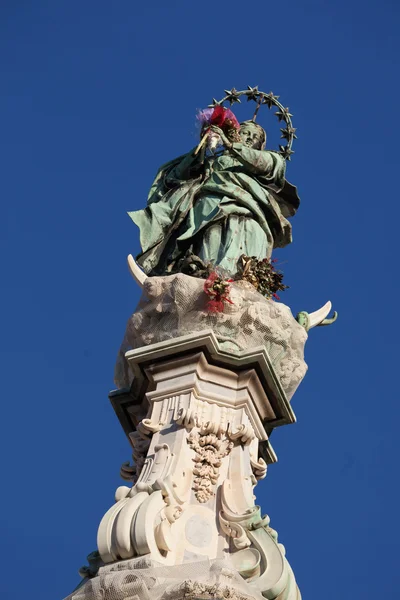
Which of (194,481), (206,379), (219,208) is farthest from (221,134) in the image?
(194,481)

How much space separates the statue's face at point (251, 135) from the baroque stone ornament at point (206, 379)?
0.07ft

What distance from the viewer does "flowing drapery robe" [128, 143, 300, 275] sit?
1412 centimetres

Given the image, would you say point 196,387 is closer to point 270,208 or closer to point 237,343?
point 237,343

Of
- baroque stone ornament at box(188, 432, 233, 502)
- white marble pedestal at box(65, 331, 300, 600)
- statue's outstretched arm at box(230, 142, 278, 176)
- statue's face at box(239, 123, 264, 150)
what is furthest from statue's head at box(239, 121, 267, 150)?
baroque stone ornament at box(188, 432, 233, 502)

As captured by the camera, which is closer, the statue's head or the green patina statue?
the green patina statue

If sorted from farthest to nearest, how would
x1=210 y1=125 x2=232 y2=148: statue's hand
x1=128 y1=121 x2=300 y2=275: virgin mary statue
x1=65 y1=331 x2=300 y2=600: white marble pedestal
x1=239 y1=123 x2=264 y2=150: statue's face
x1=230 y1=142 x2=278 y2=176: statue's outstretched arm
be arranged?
x1=239 y1=123 x2=264 y2=150: statue's face, x1=210 y1=125 x2=232 y2=148: statue's hand, x1=230 y1=142 x2=278 y2=176: statue's outstretched arm, x1=128 y1=121 x2=300 y2=275: virgin mary statue, x1=65 y1=331 x2=300 y2=600: white marble pedestal

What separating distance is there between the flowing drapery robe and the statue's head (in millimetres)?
518

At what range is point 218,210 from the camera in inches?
559

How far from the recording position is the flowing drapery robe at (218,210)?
14117 mm

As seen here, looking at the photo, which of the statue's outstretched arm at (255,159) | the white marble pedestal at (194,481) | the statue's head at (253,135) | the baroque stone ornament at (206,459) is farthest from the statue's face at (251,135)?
the baroque stone ornament at (206,459)

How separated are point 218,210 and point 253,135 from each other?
214cm

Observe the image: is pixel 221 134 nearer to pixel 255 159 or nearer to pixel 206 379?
pixel 255 159

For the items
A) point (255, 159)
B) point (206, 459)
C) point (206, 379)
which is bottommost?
point (206, 459)

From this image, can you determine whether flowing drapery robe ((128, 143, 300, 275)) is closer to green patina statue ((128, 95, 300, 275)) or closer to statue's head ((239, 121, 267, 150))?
green patina statue ((128, 95, 300, 275))
